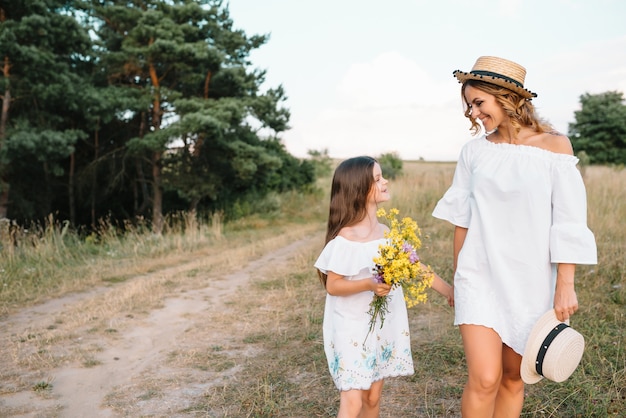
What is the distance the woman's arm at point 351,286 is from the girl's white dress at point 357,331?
0.04 metres

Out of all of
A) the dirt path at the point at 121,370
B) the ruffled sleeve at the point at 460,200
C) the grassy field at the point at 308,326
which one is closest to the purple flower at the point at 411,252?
the ruffled sleeve at the point at 460,200

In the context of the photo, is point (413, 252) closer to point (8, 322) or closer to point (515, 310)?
point (515, 310)

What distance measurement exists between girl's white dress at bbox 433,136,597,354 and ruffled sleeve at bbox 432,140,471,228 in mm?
117

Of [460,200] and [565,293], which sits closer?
[565,293]

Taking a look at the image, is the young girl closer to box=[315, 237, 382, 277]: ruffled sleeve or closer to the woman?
box=[315, 237, 382, 277]: ruffled sleeve

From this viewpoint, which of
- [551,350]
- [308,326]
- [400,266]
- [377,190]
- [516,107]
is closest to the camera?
[551,350]

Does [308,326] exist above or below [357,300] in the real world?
below

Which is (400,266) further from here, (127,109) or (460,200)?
(127,109)

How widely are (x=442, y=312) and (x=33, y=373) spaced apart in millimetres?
3704

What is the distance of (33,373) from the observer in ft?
13.5

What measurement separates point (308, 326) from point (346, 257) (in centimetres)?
277

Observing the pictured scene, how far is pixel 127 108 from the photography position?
1554 cm

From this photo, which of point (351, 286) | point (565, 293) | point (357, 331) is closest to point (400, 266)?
point (351, 286)

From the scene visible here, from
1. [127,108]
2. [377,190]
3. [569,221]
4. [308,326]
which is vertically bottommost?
Result: [308,326]
